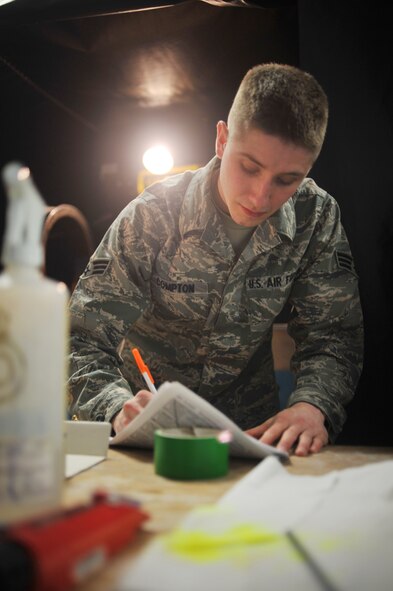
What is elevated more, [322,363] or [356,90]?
[356,90]

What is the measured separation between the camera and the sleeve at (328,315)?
4.53 ft

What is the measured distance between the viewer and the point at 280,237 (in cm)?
156

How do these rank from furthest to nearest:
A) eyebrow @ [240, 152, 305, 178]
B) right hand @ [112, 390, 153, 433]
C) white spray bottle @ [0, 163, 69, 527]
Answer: eyebrow @ [240, 152, 305, 178] < right hand @ [112, 390, 153, 433] < white spray bottle @ [0, 163, 69, 527]

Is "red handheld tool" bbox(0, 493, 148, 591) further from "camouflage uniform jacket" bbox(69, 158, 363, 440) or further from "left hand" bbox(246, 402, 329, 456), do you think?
"camouflage uniform jacket" bbox(69, 158, 363, 440)

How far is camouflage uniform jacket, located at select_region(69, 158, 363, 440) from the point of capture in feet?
4.78

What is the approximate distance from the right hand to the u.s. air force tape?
23cm

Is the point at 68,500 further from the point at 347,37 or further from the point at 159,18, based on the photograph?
the point at 159,18

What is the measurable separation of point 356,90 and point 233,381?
1028mm

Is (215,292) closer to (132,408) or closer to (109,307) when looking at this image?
(109,307)

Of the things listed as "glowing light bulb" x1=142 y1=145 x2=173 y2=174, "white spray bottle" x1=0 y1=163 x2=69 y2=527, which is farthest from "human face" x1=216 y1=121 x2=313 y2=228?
"glowing light bulb" x1=142 y1=145 x2=173 y2=174

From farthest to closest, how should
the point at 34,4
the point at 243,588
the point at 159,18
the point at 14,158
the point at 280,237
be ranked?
the point at 14,158, the point at 159,18, the point at 34,4, the point at 280,237, the point at 243,588

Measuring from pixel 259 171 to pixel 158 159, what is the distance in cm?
356

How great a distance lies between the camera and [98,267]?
1474mm

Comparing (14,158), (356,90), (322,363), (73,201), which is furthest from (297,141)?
(73,201)
